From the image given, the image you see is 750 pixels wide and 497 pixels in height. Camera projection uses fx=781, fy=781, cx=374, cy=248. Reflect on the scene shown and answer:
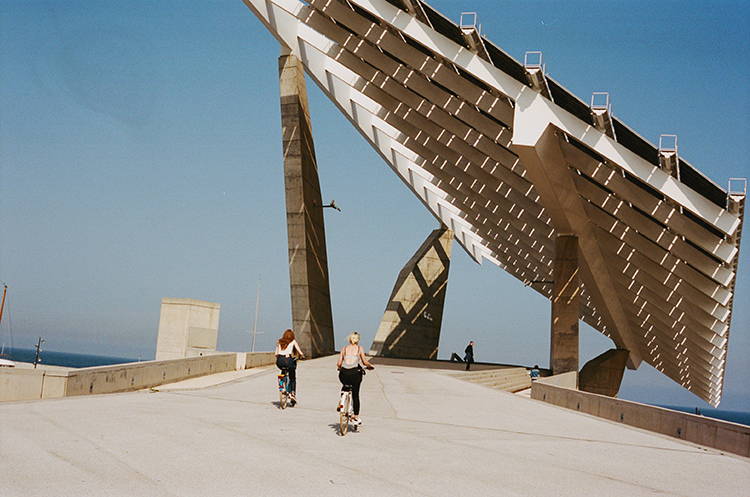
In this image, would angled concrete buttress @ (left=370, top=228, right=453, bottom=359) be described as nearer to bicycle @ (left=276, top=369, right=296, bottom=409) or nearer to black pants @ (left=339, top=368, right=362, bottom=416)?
bicycle @ (left=276, top=369, right=296, bottom=409)

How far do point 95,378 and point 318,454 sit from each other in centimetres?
708

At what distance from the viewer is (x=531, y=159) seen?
2103 cm

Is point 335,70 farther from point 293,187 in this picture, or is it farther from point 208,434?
point 208,434

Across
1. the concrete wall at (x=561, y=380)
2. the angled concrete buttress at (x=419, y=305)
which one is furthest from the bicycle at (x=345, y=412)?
the angled concrete buttress at (x=419, y=305)

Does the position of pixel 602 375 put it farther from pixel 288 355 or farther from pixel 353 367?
pixel 353 367

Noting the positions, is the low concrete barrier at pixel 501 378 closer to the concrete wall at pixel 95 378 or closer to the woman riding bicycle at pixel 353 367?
the concrete wall at pixel 95 378

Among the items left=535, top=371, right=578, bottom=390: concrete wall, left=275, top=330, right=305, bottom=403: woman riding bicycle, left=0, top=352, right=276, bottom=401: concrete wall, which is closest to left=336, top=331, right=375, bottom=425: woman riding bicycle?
left=275, top=330, right=305, bottom=403: woman riding bicycle

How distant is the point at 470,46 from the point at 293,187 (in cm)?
1036

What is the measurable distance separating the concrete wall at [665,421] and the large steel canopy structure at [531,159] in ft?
23.2

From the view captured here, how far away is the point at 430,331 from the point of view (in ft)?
148

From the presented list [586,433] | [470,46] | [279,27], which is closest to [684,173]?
[470,46]

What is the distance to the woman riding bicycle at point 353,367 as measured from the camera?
9602 millimetres

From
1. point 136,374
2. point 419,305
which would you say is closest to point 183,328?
point 136,374

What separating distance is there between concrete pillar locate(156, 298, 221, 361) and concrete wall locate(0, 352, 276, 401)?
3.57 metres
